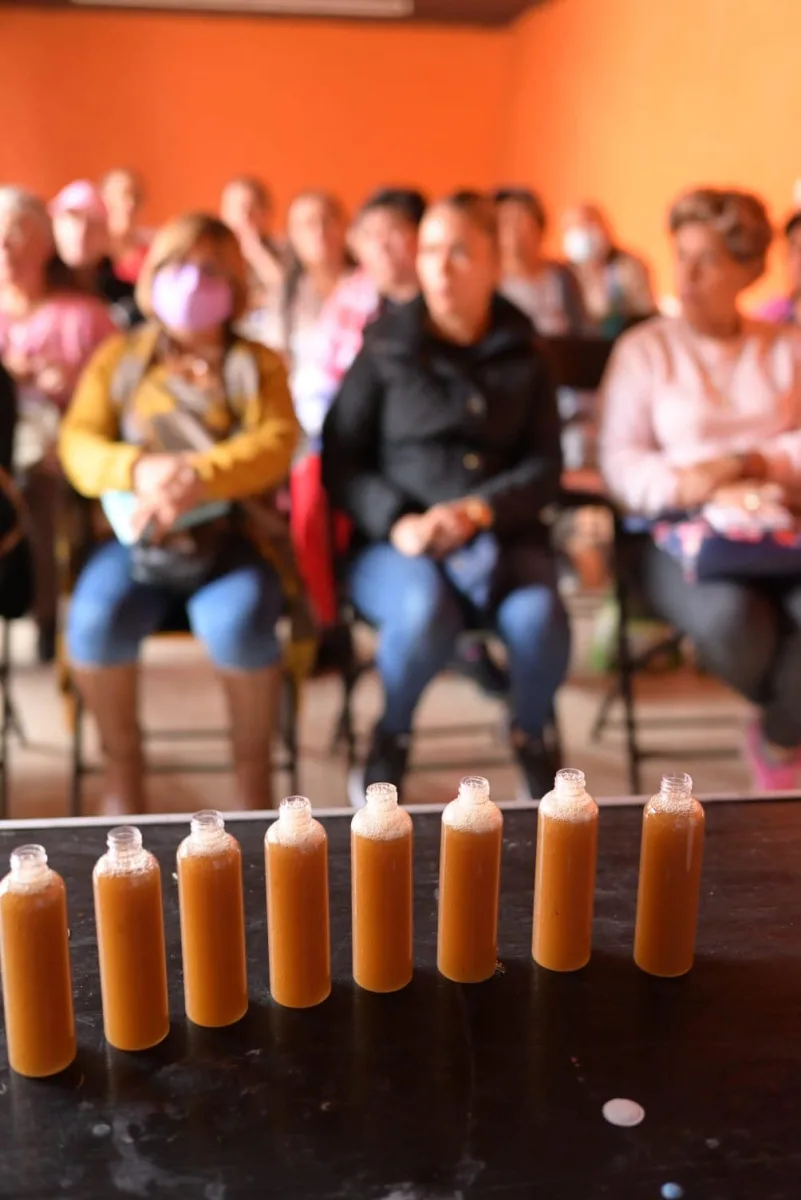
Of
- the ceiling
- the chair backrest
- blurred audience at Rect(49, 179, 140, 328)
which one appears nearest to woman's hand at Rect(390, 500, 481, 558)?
the chair backrest

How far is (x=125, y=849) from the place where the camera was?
2.92 ft

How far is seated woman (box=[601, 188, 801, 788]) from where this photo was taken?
2000mm

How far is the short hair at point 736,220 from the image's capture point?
2121 mm

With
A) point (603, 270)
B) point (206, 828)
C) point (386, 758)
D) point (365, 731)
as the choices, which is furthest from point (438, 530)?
point (603, 270)

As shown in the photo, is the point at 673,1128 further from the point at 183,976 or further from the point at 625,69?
the point at 625,69

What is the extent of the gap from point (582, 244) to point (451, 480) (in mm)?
2545

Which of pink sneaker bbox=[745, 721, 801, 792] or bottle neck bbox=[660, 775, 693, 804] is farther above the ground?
bottle neck bbox=[660, 775, 693, 804]

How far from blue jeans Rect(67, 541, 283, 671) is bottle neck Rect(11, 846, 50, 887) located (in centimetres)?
107

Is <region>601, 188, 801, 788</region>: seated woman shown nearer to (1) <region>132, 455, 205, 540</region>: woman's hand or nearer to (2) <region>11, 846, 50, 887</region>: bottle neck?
(1) <region>132, 455, 205, 540</region>: woman's hand

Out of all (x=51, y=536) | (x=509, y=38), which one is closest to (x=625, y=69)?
(x=509, y=38)

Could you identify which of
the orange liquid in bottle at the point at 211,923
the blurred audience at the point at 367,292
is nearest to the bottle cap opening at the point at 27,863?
the orange liquid in bottle at the point at 211,923

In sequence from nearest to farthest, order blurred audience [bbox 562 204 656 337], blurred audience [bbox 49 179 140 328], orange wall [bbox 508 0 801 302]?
1. blurred audience [bbox 49 179 140 328]
2. orange wall [bbox 508 0 801 302]
3. blurred audience [bbox 562 204 656 337]

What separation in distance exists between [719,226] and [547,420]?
1.63 ft

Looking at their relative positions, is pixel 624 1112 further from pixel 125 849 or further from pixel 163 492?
pixel 163 492
